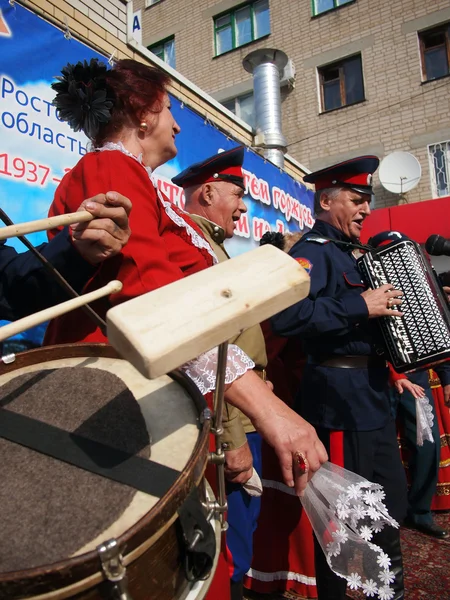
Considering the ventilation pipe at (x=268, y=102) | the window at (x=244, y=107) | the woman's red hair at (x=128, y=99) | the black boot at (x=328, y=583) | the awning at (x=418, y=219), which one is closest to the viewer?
the woman's red hair at (x=128, y=99)

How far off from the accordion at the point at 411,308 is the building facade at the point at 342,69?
34.9ft

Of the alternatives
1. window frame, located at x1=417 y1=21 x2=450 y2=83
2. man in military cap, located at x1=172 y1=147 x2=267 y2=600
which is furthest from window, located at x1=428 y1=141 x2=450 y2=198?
man in military cap, located at x1=172 y1=147 x2=267 y2=600

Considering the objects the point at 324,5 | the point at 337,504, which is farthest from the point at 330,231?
the point at 324,5

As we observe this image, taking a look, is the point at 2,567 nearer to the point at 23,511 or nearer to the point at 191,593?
the point at 23,511

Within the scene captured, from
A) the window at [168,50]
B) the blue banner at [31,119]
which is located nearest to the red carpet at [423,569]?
the blue banner at [31,119]

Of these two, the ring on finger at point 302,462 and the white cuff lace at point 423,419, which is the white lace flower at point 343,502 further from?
the white cuff lace at point 423,419

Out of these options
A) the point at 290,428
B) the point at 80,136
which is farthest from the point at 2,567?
the point at 80,136

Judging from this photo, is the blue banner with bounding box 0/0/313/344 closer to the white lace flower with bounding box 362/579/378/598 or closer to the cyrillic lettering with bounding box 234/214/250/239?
the cyrillic lettering with bounding box 234/214/250/239

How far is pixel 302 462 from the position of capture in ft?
3.47

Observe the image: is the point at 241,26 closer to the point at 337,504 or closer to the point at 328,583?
the point at 328,583

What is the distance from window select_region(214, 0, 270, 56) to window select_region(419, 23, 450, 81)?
15.8 feet

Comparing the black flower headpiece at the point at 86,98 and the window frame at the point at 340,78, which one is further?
the window frame at the point at 340,78

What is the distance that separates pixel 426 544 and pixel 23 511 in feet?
10.5

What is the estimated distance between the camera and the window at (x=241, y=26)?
14750 mm
